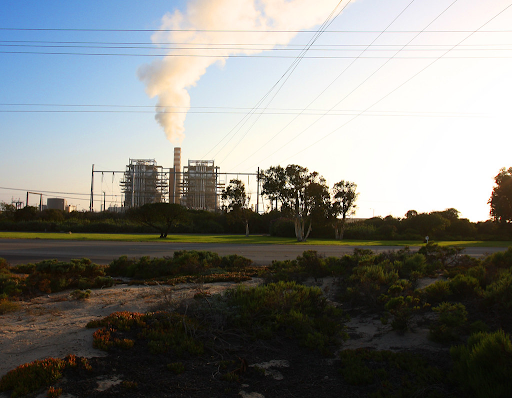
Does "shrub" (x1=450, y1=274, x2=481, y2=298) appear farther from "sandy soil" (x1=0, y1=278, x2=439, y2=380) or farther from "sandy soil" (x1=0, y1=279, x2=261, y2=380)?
"sandy soil" (x1=0, y1=279, x2=261, y2=380)

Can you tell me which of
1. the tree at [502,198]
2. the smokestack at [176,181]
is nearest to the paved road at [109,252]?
the tree at [502,198]

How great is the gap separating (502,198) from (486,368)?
167 ft

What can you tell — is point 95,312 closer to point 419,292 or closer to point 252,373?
point 252,373

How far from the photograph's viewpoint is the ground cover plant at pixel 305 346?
15.6 ft

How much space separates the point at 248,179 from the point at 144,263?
5184 cm

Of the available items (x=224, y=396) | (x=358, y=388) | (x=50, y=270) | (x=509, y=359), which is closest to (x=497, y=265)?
(x=509, y=359)

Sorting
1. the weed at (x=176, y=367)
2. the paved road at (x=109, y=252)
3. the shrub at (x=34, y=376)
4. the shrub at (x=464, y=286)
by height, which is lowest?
the weed at (x=176, y=367)

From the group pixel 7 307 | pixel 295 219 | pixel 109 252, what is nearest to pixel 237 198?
pixel 295 219

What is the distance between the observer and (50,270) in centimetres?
1100

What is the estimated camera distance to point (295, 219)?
4050cm

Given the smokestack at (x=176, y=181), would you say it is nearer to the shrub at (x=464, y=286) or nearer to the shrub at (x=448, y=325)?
the shrub at (x=464, y=286)

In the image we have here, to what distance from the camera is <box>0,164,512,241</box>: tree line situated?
1583 inches

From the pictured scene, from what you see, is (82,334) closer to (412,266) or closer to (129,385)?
(129,385)

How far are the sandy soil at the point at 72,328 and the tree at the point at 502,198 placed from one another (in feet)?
150
